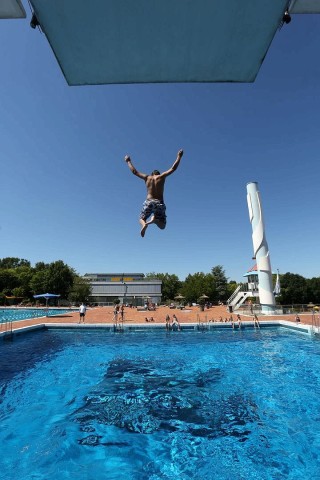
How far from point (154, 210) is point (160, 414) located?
508 cm

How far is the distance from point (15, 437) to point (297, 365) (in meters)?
9.76

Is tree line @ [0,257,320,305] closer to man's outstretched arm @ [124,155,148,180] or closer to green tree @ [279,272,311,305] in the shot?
green tree @ [279,272,311,305]

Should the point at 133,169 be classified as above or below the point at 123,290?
above

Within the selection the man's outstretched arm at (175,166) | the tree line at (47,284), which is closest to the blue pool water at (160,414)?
the man's outstretched arm at (175,166)

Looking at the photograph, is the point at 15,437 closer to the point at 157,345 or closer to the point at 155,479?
the point at 155,479

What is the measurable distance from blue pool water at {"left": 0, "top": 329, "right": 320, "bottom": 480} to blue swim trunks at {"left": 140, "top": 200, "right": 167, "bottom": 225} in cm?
478

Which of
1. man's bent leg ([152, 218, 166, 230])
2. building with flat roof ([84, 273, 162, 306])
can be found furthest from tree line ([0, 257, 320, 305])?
man's bent leg ([152, 218, 166, 230])

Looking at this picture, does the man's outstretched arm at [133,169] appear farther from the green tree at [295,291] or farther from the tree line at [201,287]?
the green tree at [295,291]

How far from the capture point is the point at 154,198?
21.9ft

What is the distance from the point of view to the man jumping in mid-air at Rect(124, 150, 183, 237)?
21.0ft

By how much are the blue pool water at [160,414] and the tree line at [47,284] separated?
2913 cm

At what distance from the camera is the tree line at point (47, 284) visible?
4106cm

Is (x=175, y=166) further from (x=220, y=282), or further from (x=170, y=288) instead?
(x=170, y=288)

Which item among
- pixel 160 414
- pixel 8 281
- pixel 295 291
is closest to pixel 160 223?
pixel 160 414
